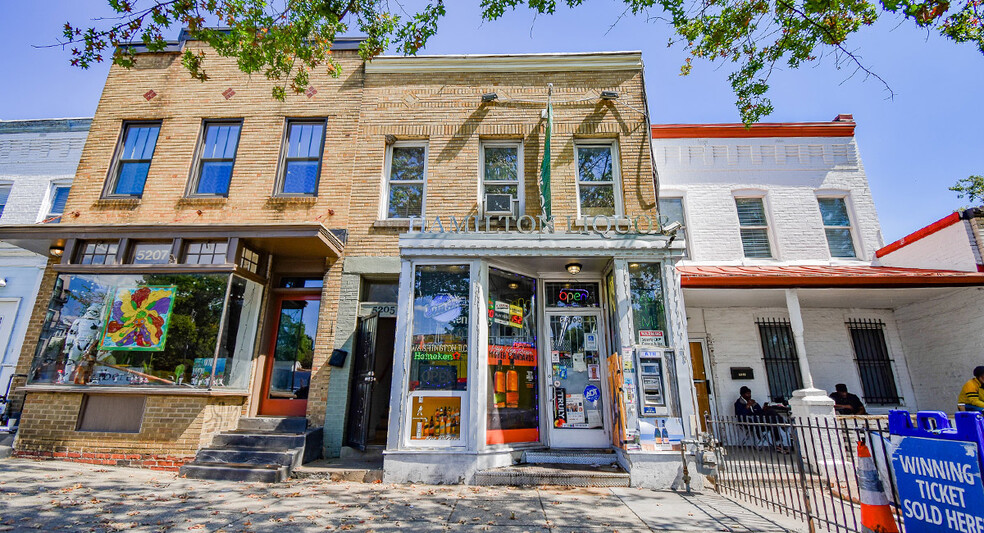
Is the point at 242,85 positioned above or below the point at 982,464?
above

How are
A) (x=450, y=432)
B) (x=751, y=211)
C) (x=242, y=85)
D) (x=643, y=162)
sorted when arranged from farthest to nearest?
(x=751, y=211) < (x=242, y=85) < (x=643, y=162) < (x=450, y=432)

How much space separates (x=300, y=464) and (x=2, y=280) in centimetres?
1000

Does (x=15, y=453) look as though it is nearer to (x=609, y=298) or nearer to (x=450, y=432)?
(x=450, y=432)

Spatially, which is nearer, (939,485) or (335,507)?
(939,485)

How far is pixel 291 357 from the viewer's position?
8164 millimetres

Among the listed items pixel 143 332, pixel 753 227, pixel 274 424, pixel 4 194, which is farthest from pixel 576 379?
pixel 4 194

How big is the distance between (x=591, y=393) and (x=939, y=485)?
4575 mm

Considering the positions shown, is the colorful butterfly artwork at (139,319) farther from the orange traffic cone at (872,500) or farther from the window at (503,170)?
the orange traffic cone at (872,500)

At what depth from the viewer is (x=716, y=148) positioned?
1141cm

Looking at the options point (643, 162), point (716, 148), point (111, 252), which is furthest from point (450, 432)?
point (716, 148)

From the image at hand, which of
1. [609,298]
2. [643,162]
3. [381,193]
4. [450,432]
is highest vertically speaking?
[643,162]

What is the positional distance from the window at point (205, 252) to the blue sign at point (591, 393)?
6.74 meters

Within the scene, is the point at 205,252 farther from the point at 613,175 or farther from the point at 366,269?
the point at 613,175

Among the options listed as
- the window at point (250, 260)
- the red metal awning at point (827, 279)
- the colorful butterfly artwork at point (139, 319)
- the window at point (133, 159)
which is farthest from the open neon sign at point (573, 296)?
the window at point (133, 159)
